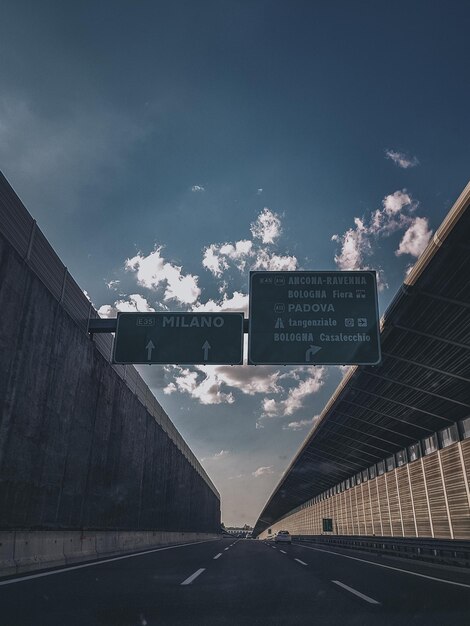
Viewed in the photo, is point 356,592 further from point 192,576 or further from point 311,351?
point 311,351

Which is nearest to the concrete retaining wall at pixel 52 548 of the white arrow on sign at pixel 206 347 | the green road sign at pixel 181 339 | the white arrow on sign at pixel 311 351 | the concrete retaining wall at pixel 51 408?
the concrete retaining wall at pixel 51 408

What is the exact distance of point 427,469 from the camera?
87.1ft

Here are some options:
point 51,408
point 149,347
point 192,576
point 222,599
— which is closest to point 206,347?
point 149,347

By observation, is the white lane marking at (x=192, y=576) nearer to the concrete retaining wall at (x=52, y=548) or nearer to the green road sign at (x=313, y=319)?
the concrete retaining wall at (x=52, y=548)

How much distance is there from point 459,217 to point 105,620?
31.1 ft

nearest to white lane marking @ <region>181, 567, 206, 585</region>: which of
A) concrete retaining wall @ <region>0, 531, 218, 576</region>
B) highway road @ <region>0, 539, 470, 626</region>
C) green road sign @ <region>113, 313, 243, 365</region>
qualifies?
highway road @ <region>0, 539, 470, 626</region>

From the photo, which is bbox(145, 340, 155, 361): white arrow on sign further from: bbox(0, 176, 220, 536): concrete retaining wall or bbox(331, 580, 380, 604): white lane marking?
bbox(331, 580, 380, 604): white lane marking

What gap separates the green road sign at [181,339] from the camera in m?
14.0

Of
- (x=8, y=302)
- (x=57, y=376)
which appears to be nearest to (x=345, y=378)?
(x=57, y=376)

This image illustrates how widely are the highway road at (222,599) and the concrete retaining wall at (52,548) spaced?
0.81 m

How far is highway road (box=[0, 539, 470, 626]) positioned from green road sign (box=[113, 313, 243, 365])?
16.9 ft

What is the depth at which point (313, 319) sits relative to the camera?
1362cm

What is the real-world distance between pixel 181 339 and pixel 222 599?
301 inches

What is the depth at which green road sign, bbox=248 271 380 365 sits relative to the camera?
13250mm
